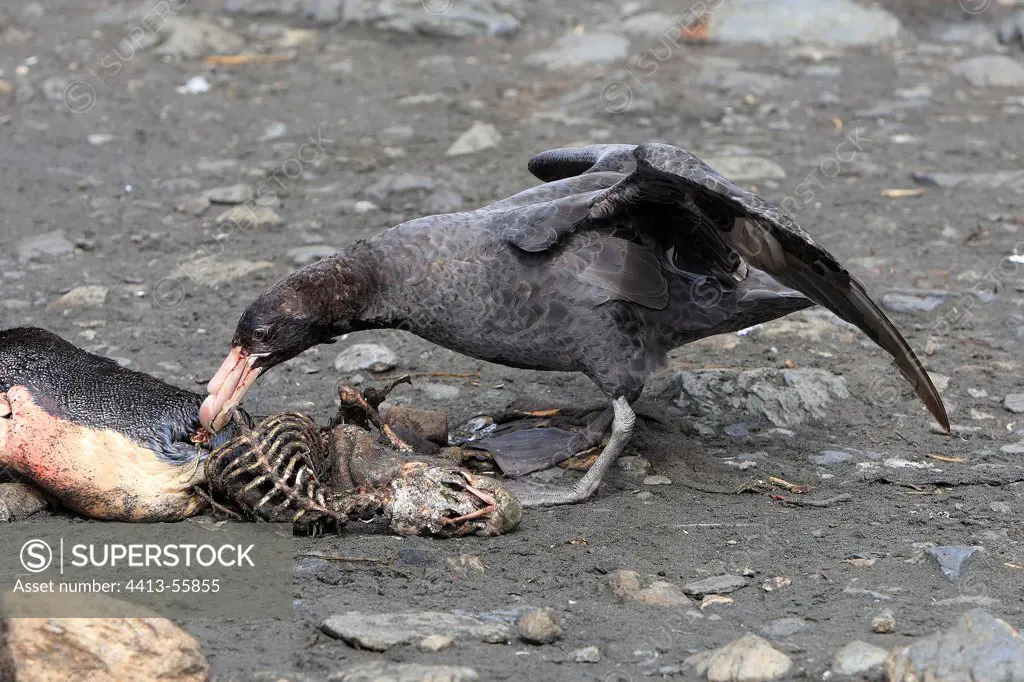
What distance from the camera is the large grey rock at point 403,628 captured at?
3.55m

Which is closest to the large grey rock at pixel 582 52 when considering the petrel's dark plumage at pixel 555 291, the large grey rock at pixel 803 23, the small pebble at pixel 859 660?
the large grey rock at pixel 803 23

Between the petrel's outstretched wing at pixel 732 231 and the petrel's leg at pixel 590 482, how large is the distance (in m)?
0.76

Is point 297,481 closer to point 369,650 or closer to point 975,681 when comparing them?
point 369,650

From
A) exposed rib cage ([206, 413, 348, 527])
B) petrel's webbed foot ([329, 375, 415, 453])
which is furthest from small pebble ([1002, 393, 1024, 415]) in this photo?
exposed rib cage ([206, 413, 348, 527])

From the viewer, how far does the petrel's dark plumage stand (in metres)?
4.83

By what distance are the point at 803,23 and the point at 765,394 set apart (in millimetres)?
6977

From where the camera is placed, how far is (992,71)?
10844 millimetres

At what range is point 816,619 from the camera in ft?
12.5

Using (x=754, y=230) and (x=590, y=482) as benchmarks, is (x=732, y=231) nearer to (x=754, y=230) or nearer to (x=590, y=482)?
(x=754, y=230)

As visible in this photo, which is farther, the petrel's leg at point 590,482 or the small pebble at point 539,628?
the petrel's leg at point 590,482

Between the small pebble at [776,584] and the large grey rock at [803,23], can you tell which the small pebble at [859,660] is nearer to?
the small pebble at [776,584]

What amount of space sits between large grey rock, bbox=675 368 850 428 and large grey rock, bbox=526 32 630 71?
568cm

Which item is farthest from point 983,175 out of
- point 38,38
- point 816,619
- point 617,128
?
point 38,38

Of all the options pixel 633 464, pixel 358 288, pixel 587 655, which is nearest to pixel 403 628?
pixel 587 655
